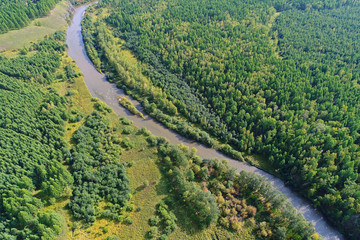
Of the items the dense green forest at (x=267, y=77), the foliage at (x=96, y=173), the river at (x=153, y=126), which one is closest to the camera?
the foliage at (x=96, y=173)

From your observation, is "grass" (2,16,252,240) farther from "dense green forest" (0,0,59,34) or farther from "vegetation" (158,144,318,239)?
"dense green forest" (0,0,59,34)

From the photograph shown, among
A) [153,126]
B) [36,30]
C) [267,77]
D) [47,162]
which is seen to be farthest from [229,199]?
[36,30]

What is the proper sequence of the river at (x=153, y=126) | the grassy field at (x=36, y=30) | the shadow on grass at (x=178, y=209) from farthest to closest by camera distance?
the grassy field at (x=36, y=30), the river at (x=153, y=126), the shadow on grass at (x=178, y=209)

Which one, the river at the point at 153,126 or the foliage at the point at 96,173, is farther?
the river at the point at 153,126

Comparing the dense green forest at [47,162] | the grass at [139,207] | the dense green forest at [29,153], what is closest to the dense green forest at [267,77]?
the grass at [139,207]

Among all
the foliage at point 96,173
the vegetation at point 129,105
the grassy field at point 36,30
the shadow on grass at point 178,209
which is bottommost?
the shadow on grass at point 178,209

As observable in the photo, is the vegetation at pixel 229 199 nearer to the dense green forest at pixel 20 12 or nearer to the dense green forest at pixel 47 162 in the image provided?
the dense green forest at pixel 47 162

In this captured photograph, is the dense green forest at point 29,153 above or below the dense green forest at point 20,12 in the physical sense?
below

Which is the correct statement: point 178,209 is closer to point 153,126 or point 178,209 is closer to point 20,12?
point 153,126
